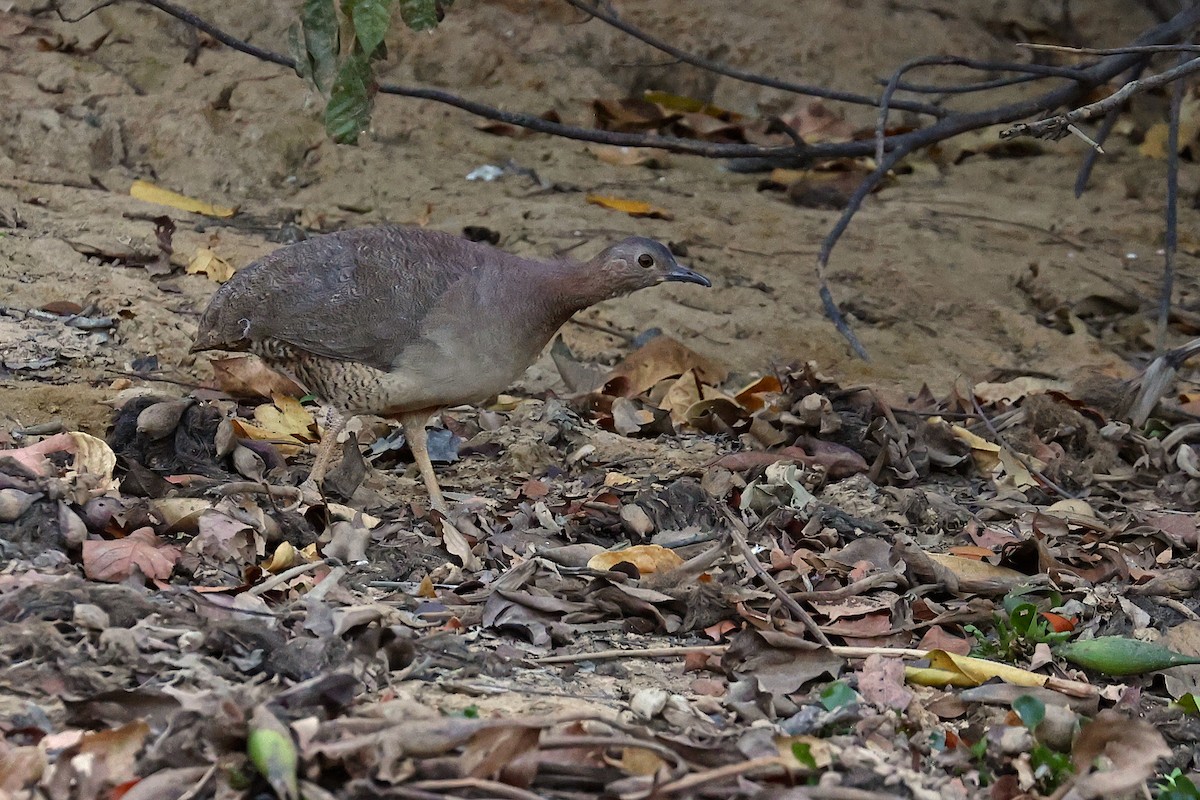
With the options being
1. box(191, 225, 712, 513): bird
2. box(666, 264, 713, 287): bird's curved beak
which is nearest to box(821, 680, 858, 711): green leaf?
box(191, 225, 712, 513): bird

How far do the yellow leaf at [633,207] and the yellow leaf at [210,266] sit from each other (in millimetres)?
2002

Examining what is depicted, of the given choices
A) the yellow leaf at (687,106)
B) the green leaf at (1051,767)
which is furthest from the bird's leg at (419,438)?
the yellow leaf at (687,106)

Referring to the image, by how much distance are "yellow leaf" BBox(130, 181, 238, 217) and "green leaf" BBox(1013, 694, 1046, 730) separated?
503cm

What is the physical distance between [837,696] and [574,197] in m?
4.90

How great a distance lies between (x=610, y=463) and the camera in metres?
4.82

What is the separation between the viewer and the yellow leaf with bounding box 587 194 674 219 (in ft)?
23.8

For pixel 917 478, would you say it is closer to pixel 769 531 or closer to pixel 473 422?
pixel 769 531

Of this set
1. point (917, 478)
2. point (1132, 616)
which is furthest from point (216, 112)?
point (1132, 616)

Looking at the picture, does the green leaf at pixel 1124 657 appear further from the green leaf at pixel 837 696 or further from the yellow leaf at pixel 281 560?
the yellow leaf at pixel 281 560

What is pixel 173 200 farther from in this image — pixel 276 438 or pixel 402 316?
pixel 402 316

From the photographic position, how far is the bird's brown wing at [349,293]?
14.6 ft

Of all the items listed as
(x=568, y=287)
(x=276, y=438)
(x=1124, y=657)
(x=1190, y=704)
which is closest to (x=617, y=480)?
(x=568, y=287)

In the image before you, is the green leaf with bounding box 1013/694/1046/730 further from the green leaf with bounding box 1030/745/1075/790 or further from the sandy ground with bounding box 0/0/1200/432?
the sandy ground with bounding box 0/0/1200/432

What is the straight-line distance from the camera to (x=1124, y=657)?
10.5ft
